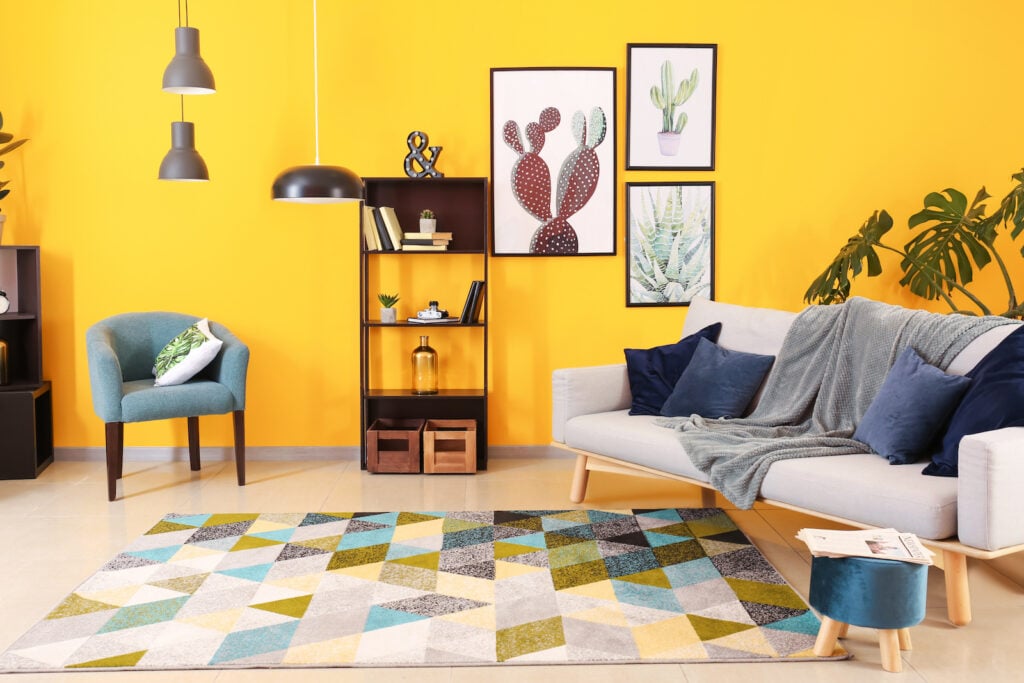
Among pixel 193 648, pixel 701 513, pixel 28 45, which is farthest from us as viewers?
pixel 28 45

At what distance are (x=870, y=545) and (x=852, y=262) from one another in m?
2.29

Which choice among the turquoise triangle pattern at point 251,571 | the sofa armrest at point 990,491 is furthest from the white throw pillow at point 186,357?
the sofa armrest at point 990,491

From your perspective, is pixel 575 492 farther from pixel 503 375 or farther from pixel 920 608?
pixel 920 608

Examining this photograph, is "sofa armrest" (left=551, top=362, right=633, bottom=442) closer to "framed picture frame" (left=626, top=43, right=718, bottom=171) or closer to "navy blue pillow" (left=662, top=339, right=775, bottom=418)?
"navy blue pillow" (left=662, top=339, right=775, bottom=418)

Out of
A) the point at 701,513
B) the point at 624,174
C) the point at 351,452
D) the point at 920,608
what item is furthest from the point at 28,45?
the point at 920,608

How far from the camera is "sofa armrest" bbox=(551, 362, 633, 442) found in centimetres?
420

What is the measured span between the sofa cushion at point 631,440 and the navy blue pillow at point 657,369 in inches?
3.4

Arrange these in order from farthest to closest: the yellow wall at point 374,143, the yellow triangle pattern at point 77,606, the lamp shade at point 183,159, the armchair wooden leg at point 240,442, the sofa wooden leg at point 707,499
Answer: the yellow wall at point 374,143 < the lamp shade at point 183,159 < the armchair wooden leg at point 240,442 < the sofa wooden leg at point 707,499 < the yellow triangle pattern at point 77,606

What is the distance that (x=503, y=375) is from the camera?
203 inches

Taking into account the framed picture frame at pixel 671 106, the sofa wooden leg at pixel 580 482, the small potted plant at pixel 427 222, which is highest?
the framed picture frame at pixel 671 106

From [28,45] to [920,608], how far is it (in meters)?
4.82

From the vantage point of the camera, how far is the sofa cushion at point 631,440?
365 cm

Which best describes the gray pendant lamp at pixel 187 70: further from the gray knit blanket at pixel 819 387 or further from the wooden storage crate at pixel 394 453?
the gray knit blanket at pixel 819 387

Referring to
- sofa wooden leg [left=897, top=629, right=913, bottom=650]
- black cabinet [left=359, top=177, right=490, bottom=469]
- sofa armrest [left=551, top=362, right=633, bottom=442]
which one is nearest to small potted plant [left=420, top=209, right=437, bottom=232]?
black cabinet [left=359, top=177, right=490, bottom=469]
